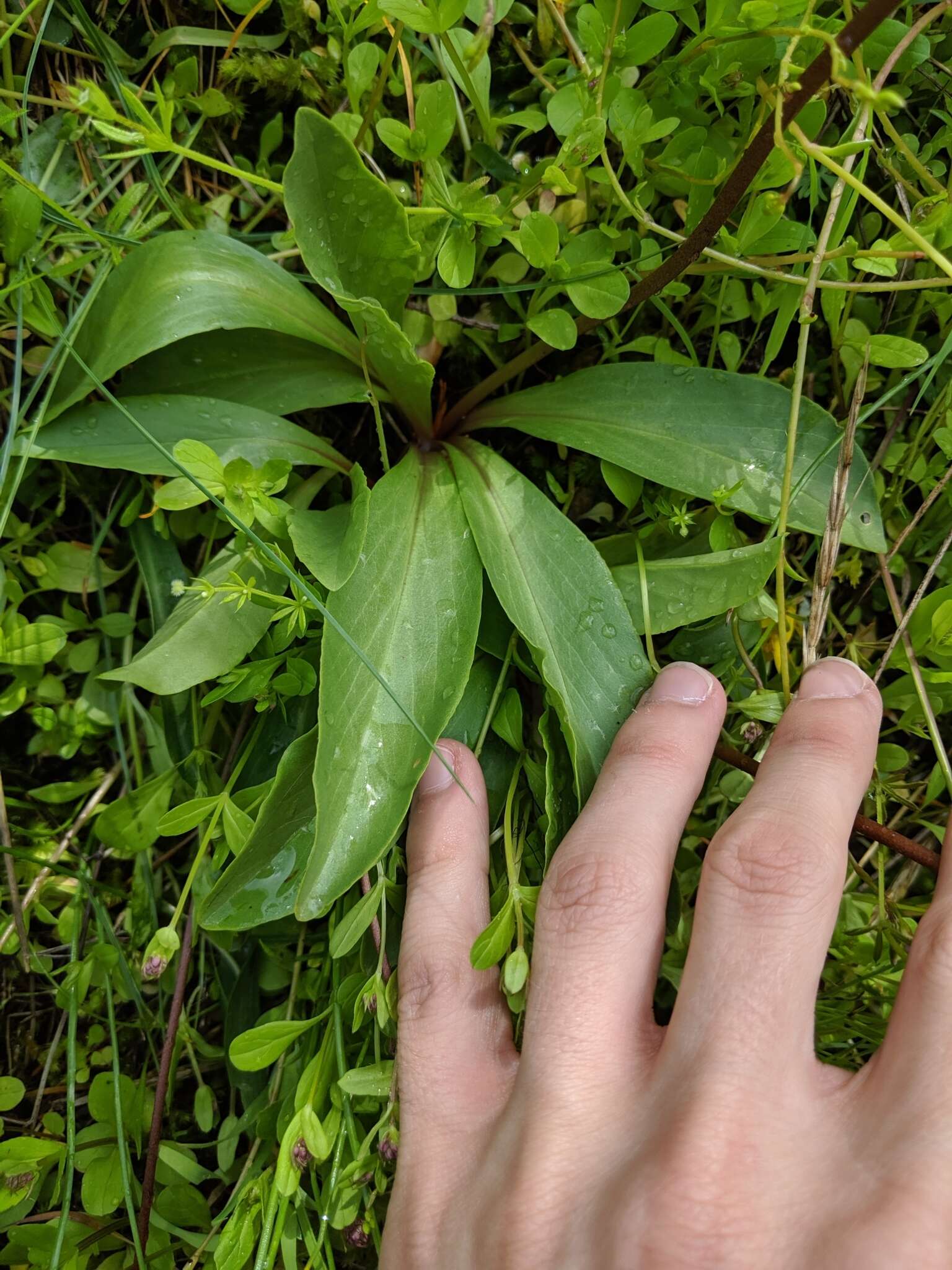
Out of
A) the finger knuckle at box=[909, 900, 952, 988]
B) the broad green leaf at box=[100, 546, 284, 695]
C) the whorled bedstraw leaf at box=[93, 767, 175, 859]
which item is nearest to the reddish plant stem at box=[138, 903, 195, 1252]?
the whorled bedstraw leaf at box=[93, 767, 175, 859]

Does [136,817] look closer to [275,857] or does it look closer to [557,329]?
[275,857]

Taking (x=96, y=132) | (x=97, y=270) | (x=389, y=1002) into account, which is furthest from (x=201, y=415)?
(x=389, y=1002)

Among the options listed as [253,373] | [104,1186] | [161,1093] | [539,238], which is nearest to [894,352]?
[539,238]

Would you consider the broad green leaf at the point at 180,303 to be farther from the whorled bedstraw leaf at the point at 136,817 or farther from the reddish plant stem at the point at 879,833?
the reddish plant stem at the point at 879,833

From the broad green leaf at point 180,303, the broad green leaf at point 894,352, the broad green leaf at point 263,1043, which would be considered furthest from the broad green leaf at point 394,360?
the broad green leaf at point 263,1043

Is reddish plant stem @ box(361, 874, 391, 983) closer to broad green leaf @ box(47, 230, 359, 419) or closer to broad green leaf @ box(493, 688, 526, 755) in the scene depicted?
broad green leaf @ box(493, 688, 526, 755)

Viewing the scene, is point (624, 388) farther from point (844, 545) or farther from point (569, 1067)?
point (569, 1067)
